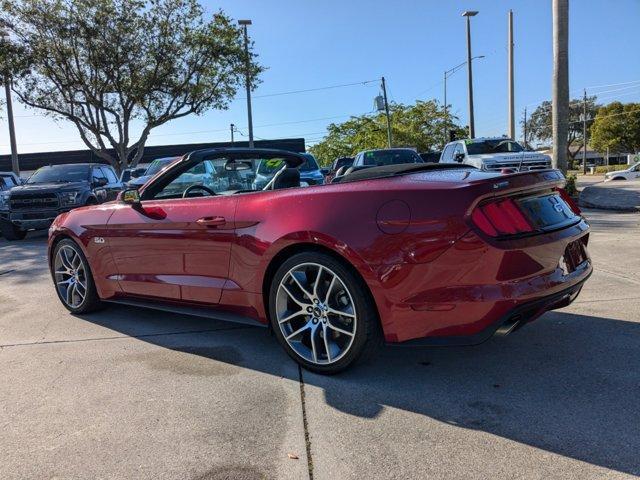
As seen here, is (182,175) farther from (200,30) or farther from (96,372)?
(200,30)

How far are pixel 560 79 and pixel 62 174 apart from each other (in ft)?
42.3

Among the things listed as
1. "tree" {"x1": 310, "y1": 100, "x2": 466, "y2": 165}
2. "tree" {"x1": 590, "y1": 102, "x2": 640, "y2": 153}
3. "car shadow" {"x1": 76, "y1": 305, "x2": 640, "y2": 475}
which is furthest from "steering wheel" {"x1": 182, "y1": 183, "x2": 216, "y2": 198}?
"tree" {"x1": 590, "y1": 102, "x2": 640, "y2": 153}

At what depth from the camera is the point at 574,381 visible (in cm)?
332

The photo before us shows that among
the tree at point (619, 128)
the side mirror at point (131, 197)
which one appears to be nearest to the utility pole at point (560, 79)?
the side mirror at point (131, 197)

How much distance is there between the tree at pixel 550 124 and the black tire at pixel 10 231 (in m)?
81.8

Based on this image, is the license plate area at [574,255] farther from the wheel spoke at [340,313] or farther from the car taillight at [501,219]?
the wheel spoke at [340,313]

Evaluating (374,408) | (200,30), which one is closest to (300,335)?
(374,408)

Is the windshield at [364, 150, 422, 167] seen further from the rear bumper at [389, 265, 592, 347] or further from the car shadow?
the rear bumper at [389, 265, 592, 347]

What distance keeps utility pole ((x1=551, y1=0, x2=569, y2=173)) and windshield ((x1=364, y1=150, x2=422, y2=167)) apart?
3845mm

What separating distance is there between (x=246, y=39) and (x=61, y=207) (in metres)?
18.6

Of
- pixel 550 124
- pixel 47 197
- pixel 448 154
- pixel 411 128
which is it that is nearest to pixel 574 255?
pixel 47 197

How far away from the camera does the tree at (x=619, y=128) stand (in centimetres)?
6588

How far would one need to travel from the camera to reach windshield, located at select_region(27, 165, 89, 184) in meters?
12.6

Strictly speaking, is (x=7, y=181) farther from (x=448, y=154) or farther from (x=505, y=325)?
(x=505, y=325)
